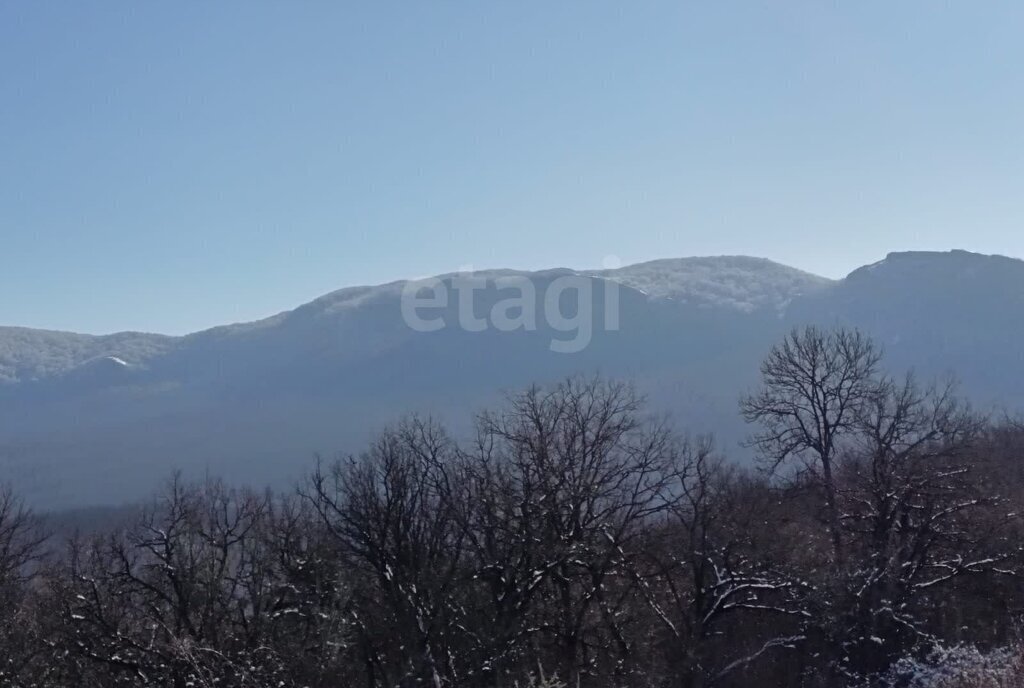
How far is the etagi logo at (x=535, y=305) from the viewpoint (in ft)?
247

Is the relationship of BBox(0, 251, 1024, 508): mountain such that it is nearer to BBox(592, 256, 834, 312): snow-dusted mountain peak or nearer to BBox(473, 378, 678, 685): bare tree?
BBox(592, 256, 834, 312): snow-dusted mountain peak

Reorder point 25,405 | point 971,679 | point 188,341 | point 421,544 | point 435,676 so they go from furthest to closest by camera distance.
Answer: point 188,341 < point 25,405 < point 421,544 < point 435,676 < point 971,679

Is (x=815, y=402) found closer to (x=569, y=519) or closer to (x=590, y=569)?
(x=569, y=519)

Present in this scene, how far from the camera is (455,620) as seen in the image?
16.7 metres

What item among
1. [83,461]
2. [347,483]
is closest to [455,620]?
[347,483]

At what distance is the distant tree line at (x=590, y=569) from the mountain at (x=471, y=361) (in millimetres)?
29076

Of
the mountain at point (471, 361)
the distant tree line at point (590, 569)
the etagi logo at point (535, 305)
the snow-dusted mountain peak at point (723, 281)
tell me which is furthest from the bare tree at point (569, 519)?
the snow-dusted mountain peak at point (723, 281)

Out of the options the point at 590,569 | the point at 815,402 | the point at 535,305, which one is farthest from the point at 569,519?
the point at 535,305

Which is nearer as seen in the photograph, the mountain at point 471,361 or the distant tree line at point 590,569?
the distant tree line at point 590,569

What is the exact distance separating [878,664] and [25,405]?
94.5m

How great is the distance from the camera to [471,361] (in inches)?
3059

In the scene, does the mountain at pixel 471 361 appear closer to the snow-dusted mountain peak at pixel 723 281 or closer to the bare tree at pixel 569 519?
the snow-dusted mountain peak at pixel 723 281

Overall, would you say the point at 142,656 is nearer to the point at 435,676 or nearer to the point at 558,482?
the point at 435,676

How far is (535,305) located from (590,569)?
177 feet
